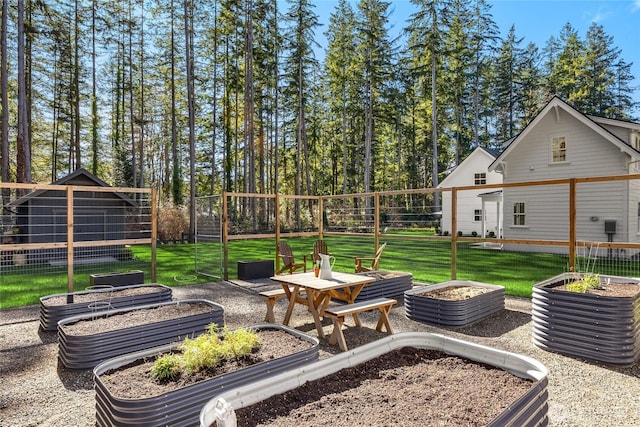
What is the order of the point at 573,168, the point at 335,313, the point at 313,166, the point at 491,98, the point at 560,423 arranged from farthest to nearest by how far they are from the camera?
the point at 313,166, the point at 491,98, the point at 573,168, the point at 335,313, the point at 560,423

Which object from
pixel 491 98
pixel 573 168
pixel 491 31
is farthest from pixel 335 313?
pixel 491 98

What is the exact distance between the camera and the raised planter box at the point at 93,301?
4863 millimetres

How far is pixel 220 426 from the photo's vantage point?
1585mm

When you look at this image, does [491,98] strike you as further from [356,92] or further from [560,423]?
[560,423]

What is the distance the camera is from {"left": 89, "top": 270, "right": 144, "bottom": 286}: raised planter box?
6367 mm

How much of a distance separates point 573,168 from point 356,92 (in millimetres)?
15799

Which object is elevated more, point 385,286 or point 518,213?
point 518,213

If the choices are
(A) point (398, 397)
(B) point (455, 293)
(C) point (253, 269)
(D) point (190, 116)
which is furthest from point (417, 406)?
(D) point (190, 116)

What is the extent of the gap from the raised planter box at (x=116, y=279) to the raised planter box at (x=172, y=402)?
4177 mm

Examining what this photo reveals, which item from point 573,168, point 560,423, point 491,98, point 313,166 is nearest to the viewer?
point 560,423

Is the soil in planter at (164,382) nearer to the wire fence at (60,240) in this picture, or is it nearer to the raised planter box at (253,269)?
the raised planter box at (253,269)

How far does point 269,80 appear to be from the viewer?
2469 centimetres

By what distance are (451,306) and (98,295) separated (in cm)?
519

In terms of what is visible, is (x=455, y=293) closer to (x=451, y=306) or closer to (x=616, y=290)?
(x=451, y=306)
